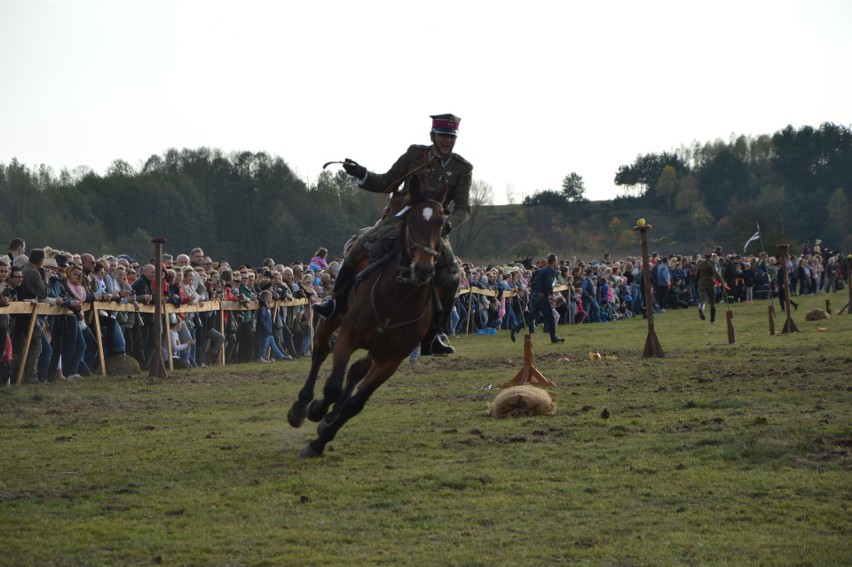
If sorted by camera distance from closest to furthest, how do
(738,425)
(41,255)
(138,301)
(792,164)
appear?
1. (738,425)
2. (41,255)
3. (138,301)
4. (792,164)

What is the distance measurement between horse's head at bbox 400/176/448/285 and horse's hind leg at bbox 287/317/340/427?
1.93m

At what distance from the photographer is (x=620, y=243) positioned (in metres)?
109

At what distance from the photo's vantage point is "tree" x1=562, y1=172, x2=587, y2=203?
12138 cm

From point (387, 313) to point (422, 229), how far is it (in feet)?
3.15

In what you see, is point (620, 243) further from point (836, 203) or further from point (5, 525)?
point (5, 525)

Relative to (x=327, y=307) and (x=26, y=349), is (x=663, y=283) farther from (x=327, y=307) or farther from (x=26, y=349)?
(x=327, y=307)

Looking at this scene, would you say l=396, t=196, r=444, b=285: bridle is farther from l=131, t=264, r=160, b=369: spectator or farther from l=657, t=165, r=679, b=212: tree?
l=657, t=165, r=679, b=212: tree

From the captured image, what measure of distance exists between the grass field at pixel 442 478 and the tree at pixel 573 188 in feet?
349

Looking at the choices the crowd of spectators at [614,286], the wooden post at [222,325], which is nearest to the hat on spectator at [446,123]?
the wooden post at [222,325]

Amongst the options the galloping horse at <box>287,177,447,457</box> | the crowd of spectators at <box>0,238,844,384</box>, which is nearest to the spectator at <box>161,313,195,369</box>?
the crowd of spectators at <box>0,238,844,384</box>

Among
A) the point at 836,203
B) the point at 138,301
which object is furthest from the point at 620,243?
the point at 138,301

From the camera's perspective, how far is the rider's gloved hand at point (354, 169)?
34.8 feet

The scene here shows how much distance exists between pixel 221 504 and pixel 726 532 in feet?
12.1

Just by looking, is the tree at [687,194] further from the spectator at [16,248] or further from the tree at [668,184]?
the spectator at [16,248]
